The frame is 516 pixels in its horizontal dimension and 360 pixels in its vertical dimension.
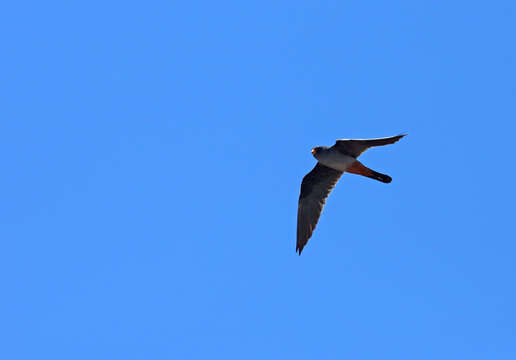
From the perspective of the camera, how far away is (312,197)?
22578 mm

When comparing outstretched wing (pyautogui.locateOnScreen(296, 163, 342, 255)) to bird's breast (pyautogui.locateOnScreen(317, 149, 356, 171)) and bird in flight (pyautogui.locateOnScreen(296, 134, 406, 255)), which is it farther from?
bird's breast (pyautogui.locateOnScreen(317, 149, 356, 171))

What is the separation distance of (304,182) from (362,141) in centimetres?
319

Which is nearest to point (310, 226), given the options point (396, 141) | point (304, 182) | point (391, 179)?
point (304, 182)

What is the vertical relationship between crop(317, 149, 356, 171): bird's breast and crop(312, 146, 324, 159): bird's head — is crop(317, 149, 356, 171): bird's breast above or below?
below

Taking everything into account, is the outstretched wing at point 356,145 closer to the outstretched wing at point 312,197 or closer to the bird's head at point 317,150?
the bird's head at point 317,150

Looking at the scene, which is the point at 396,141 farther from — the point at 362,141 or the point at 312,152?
the point at 312,152

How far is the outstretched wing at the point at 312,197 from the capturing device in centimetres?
2216

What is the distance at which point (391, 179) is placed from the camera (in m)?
21.3

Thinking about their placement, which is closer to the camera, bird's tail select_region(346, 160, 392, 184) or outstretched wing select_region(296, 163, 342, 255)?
bird's tail select_region(346, 160, 392, 184)

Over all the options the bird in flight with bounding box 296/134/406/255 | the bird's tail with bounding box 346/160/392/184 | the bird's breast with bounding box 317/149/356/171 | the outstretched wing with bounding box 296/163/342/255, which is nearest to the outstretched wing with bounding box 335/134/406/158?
the bird in flight with bounding box 296/134/406/255

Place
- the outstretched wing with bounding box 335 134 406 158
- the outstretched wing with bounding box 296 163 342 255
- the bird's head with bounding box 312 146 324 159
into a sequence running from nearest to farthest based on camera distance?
the outstretched wing with bounding box 335 134 406 158 → the bird's head with bounding box 312 146 324 159 → the outstretched wing with bounding box 296 163 342 255

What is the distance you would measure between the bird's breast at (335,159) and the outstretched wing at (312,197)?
0.88m

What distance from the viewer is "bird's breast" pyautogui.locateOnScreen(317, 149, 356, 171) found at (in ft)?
68.0

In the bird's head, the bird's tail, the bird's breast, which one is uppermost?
the bird's head
